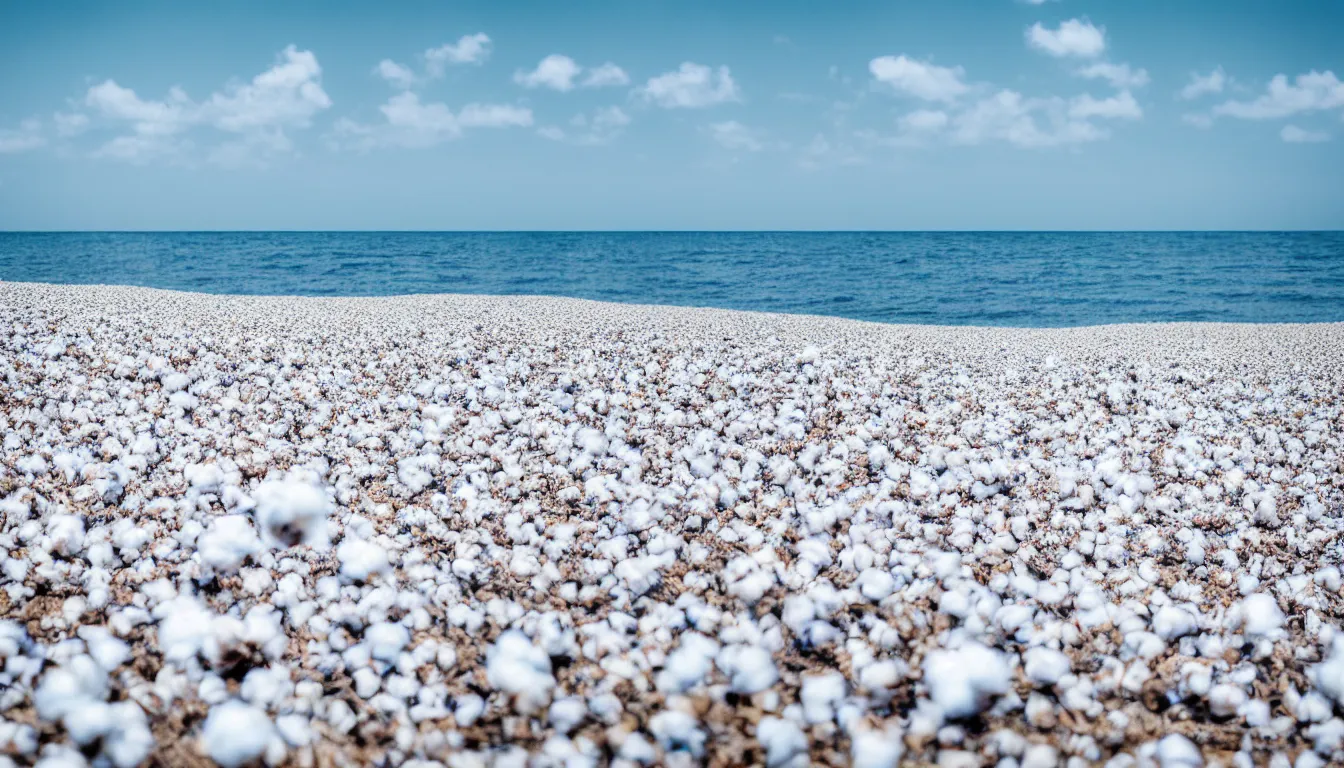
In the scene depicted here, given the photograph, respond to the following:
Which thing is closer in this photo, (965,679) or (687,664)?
(965,679)

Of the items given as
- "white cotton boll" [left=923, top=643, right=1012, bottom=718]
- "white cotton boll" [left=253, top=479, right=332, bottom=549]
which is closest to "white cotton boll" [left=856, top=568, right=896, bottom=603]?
"white cotton boll" [left=923, top=643, right=1012, bottom=718]

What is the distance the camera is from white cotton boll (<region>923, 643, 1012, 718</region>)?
215 cm

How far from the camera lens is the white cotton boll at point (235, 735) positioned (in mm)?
1911

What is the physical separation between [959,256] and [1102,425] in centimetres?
3613

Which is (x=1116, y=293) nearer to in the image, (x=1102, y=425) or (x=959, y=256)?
(x=959, y=256)

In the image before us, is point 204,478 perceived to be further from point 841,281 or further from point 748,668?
point 841,281

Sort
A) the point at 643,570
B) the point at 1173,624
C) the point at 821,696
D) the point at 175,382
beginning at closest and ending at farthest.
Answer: the point at 821,696, the point at 1173,624, the point at 643,570, the point at 175,382

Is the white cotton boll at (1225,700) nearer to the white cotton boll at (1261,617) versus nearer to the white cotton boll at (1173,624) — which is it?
the white cotton boll at (1173,624)

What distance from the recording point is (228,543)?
283 centimetres

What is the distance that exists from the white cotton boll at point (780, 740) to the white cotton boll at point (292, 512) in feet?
6.36

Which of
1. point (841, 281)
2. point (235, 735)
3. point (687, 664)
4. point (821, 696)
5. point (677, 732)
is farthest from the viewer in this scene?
point (841, 281)

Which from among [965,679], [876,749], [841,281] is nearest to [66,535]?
[876,749]

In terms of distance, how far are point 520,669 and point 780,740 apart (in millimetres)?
791

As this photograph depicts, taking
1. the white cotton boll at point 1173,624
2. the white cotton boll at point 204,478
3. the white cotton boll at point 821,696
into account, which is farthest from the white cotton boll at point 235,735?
the white cotton boll at point 1173,624
